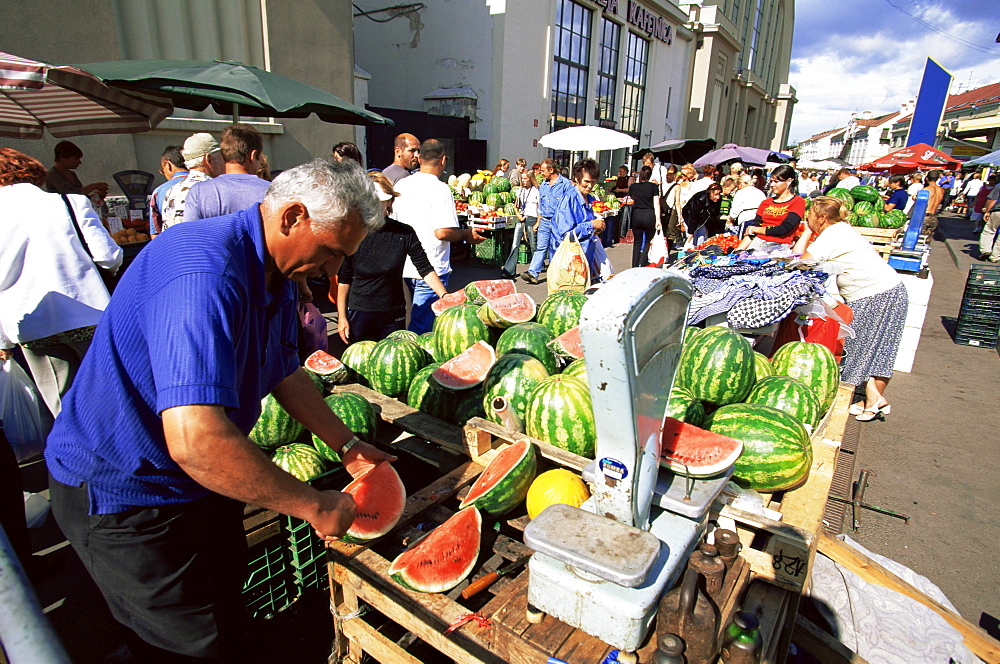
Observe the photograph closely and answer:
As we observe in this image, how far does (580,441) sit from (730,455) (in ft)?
2.34

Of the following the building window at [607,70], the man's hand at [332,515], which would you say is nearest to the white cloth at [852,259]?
the man's hand at [332,515]

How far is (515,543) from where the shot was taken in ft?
6.84

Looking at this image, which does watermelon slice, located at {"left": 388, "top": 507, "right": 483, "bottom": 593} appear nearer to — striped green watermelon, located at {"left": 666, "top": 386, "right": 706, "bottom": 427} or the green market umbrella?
striped green watermelon, located at {"left": 666, "top": 386, "right": 706, "bottom": 427}

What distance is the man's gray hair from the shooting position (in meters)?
1.50

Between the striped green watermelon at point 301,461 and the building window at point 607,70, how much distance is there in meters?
21.7

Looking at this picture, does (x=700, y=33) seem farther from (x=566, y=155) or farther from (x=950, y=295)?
(x=950, y=295)

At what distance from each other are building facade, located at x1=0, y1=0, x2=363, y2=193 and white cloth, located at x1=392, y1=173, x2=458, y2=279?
556 centimetres

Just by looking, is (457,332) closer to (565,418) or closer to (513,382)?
(513,382)

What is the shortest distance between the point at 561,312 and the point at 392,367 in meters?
1.19

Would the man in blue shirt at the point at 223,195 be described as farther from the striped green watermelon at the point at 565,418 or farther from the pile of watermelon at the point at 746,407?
the pile of watermelon at the point at 746,407

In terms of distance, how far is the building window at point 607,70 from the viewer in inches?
826

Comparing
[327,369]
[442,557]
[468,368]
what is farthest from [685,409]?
[327,369]

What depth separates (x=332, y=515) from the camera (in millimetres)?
1557

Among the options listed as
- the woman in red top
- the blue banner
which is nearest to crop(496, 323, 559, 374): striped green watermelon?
the woman in red top
